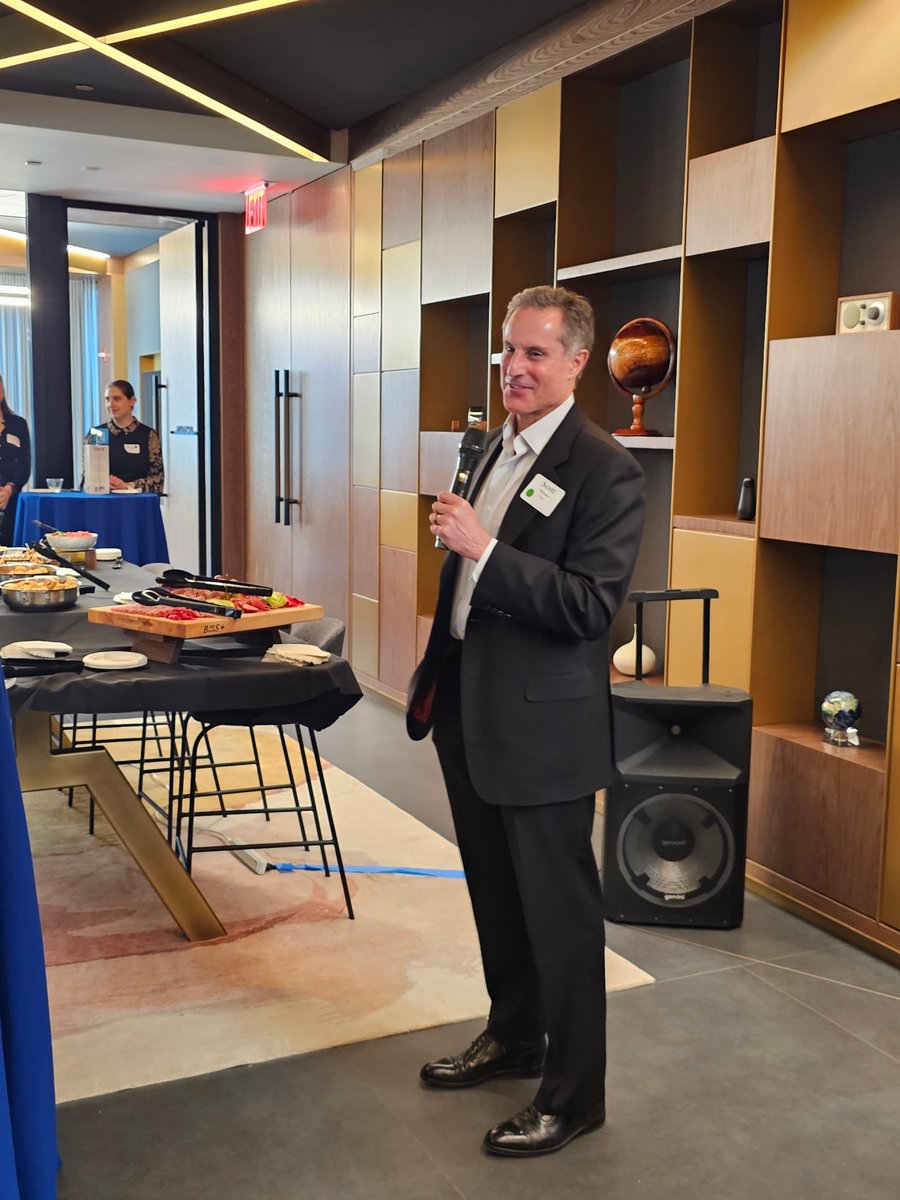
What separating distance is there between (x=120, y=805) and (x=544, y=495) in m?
1.56

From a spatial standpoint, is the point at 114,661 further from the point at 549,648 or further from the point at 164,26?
the point at 164,26

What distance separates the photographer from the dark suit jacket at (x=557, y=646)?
2109 mm

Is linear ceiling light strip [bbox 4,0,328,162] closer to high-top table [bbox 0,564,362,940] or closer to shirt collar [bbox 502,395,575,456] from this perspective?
high-top table [bbox 0,564,362,940]

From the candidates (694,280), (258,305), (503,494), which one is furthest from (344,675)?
(258,305)

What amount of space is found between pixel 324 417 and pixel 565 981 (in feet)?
17.7

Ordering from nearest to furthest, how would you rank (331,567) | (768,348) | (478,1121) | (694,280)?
(478,1121), (768,348), (694,280), (331,567)

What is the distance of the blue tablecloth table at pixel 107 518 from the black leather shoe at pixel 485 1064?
190 inches

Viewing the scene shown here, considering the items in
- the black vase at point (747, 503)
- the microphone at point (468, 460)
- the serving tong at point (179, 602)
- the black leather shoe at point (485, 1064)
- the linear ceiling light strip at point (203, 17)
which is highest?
the linear ceiling light strip at point (203, 17)

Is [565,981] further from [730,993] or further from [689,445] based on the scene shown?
[689,445]

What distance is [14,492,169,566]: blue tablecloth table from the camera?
6.74m

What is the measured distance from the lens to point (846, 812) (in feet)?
10.8

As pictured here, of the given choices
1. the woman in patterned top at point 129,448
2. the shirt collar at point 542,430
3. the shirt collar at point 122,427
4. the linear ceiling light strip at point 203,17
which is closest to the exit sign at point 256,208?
the woman in patterned top at point 129,448

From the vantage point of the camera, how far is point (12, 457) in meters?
7.39

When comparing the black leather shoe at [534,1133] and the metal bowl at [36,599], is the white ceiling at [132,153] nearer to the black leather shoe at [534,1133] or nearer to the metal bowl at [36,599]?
the metal bowl at [36,599]
